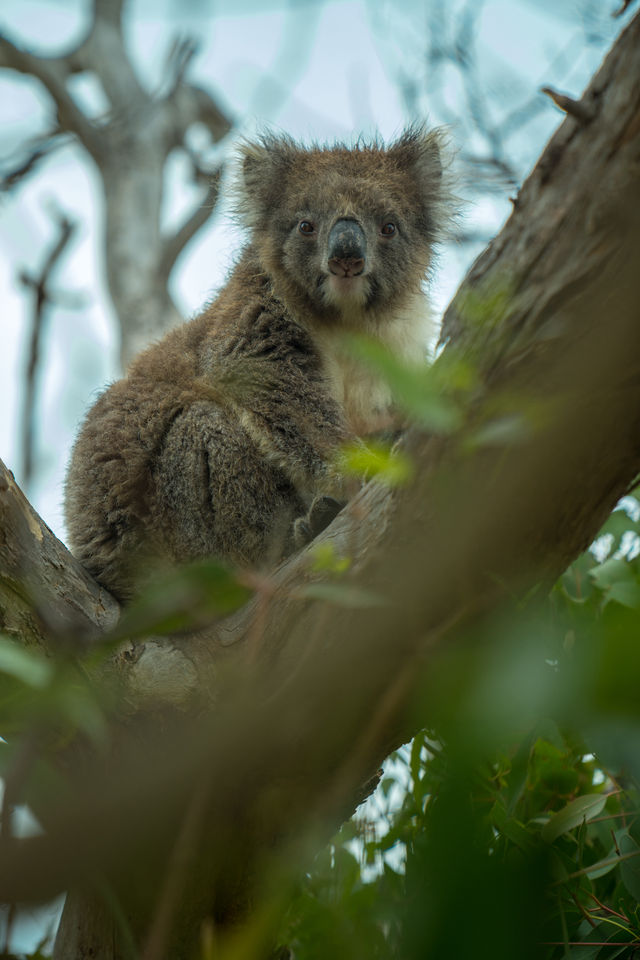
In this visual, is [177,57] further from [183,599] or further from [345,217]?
[183,599]

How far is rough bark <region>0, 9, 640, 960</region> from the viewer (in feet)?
3.05

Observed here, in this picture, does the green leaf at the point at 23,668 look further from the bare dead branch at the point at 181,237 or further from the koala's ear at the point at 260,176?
the bare dead branch at the point at 181,237

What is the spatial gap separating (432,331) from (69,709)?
306cm

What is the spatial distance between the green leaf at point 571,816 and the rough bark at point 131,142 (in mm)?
4253

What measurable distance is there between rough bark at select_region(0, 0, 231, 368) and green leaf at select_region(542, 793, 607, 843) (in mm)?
4253

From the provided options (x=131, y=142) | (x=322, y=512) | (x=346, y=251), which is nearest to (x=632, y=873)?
(x=322, y=512)

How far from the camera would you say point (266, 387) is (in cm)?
316

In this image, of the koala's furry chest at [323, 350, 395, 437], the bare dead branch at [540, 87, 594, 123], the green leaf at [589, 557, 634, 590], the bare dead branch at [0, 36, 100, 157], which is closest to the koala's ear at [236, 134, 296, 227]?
the koala's furry chest at [323, 350, 395, 437]

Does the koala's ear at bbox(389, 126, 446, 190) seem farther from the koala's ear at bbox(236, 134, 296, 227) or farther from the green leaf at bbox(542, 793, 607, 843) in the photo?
the green leaf at bbox(542, 793, 607, 843)

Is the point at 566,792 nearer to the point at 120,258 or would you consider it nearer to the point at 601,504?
the point at 601,504

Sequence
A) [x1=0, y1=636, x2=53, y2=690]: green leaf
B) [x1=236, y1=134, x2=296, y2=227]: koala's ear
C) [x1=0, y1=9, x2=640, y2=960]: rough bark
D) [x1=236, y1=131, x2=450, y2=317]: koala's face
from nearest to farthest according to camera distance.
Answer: [x1=0, y1=9, x2=640, y2=960]: rough bark, [x1=0, y1=636, x2=53, y2=690]: green leaf, [x1=236, y1=131, x2=450, y2=317]: koala's face, [x1=236, y1=134, x2=296, y2=227]: koala's ear

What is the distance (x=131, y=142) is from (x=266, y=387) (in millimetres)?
4463

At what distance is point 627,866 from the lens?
2115 mm

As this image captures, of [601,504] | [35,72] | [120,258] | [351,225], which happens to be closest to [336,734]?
[601,504]
